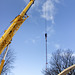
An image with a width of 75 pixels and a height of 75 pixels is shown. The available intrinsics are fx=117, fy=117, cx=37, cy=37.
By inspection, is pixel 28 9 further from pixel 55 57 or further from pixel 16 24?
pixel 55 57

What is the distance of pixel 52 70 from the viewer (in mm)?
28984

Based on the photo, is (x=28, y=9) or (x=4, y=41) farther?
(x=28, y=9)

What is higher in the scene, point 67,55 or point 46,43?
point 67,55

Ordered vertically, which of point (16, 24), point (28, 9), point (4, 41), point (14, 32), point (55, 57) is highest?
point (55, 57)

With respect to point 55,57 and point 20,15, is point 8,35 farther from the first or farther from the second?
point 55,57

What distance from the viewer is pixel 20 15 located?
41.8ft

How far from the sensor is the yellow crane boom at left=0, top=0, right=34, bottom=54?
10691mm

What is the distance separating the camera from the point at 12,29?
39.0ft

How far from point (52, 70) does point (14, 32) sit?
19.9 m

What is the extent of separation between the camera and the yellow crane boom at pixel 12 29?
10691 millimetres

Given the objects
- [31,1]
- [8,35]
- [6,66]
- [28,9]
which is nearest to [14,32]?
[8,35]

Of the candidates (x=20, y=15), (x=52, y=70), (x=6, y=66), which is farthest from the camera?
(x=52, y=70)

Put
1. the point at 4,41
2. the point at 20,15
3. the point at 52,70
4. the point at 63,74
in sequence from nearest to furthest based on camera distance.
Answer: the point at 4,41 → the point at 63,74 → the point at 20,15 → the point at 52,70

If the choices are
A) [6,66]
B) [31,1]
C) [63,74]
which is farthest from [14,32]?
[6,66]
